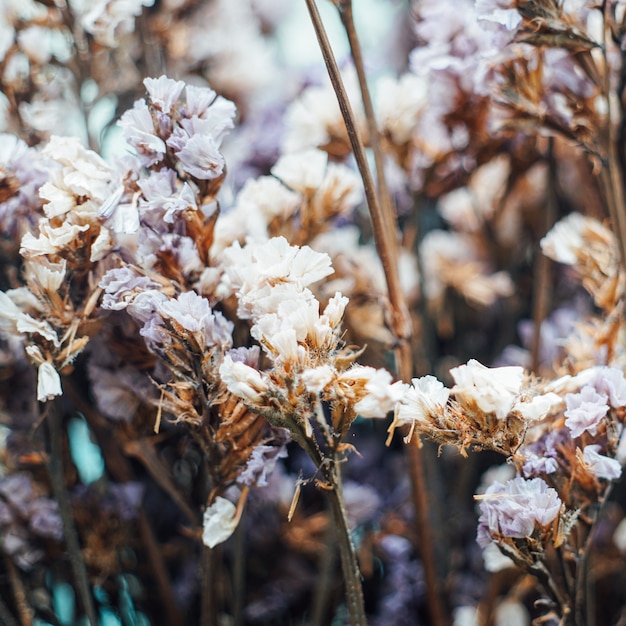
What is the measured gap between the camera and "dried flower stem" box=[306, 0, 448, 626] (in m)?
0.36

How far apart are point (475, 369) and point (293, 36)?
23.3 inches

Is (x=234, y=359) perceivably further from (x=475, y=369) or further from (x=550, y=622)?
(x=550, y=622)

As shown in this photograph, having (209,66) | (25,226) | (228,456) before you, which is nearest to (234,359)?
(228,456)

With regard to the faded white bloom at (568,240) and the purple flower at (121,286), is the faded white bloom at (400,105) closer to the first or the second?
the faded white bloom at (568,240)

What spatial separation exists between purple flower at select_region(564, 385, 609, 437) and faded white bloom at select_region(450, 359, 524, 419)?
34 millimetres

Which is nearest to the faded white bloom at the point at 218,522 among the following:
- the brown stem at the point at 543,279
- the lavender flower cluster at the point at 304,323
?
the lavender flower cluster at the point at 304,323

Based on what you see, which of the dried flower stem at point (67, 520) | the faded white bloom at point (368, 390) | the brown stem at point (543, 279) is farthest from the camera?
the brown stem at point (543, 279)

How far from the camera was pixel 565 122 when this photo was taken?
0.46m

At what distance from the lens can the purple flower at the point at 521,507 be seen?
329 millimetres

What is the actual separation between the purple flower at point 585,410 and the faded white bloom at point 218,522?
0.16 m

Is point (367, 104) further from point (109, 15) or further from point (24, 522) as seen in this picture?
point (24, 522)

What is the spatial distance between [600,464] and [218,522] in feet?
0.58

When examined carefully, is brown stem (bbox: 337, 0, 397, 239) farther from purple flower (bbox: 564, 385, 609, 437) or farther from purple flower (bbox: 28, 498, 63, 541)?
purple flower (bbox: 28, 498, 63, 541)

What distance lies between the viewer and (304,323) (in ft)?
1.06
